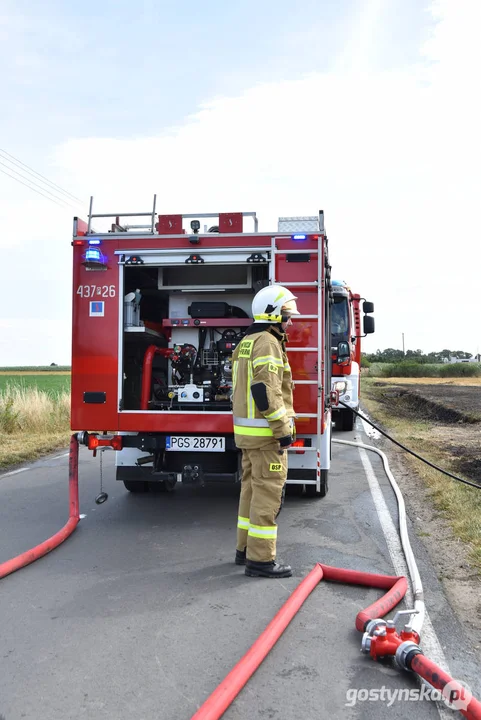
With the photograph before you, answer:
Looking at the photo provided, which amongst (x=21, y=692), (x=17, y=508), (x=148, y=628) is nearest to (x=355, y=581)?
(x=148, y=628)

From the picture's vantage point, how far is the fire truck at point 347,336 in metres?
12.9

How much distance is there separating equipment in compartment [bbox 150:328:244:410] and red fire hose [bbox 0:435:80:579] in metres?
1.03

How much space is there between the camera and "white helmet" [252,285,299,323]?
5.04 metres

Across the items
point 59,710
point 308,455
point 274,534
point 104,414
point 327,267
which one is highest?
point 327,267

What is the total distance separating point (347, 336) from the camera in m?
13.1

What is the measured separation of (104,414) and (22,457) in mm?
5246

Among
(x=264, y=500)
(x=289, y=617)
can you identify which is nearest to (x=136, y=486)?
(x=264, y=500)

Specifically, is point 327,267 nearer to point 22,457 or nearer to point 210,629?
point 210,629

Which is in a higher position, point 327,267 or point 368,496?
point 327,267

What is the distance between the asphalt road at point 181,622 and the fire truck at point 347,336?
254 inches

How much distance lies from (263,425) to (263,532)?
0.80m

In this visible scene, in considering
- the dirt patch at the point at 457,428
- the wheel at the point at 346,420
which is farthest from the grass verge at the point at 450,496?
the wheel at the point at 346,420

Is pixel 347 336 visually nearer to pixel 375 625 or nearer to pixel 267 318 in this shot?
pixel 267 318

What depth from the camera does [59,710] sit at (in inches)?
114
